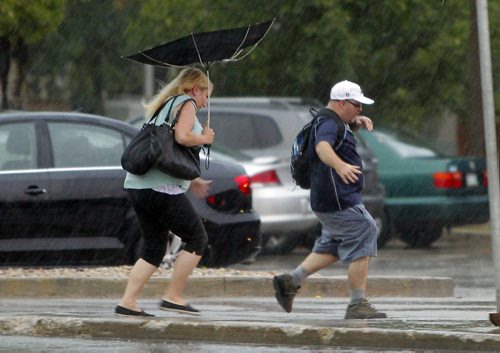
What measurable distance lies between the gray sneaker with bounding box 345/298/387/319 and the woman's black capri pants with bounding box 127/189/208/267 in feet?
3.36

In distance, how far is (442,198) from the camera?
A: 1934cm

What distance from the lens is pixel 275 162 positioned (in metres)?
17.1

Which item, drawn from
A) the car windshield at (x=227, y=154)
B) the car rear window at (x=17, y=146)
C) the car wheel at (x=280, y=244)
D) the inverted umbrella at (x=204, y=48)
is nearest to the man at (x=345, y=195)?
the inverted umbrella at (x=204, y=48)

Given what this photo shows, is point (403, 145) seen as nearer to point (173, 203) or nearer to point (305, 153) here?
point (305, 153)

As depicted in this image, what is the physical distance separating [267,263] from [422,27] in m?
8.51

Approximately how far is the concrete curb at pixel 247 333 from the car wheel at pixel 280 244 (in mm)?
9069

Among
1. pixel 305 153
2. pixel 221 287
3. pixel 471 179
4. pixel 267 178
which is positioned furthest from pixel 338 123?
pixel 471 179

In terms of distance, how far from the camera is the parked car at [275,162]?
17078 mm

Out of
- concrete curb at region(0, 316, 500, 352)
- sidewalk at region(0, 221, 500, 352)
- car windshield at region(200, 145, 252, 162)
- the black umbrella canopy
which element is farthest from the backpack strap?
car windshield at region(200, 145, 252, 162)

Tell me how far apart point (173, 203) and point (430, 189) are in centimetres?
1007

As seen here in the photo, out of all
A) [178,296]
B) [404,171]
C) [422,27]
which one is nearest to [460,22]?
[422,27]

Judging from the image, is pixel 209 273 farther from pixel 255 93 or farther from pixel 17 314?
pixel 255 93

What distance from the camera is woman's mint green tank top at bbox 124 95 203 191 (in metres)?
9.59

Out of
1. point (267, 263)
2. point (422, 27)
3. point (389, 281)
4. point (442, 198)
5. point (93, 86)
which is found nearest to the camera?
point (389, 281)
